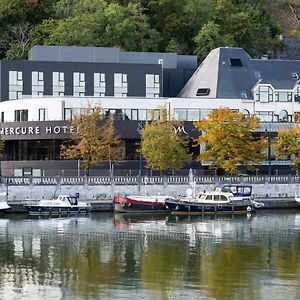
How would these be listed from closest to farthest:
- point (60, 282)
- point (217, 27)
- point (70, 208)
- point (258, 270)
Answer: point (60, 282), point (258, 270), point (70, 208), point (217, 27)

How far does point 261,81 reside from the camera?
119000mm

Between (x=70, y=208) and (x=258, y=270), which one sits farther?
(x=70, y=208)

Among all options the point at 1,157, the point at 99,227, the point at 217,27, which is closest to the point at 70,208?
the point at 99,227

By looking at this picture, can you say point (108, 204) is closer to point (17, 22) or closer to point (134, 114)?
point (134, 114)

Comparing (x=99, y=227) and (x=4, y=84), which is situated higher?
(x=4, y=84)

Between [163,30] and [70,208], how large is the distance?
69848 millimetres

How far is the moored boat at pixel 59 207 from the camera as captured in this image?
88.1 metres

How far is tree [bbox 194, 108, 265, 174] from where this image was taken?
10306 cm

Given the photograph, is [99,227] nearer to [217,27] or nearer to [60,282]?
[60,282]

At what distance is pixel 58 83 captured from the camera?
122 meters

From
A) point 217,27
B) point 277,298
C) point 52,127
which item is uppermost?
point 217,27

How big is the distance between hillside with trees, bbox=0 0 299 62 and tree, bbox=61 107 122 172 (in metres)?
35.1

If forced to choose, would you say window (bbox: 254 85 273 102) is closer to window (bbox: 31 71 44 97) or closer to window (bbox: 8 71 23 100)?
window (bbox: 31 71 44 97)

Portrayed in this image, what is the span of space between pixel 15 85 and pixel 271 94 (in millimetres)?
29527
